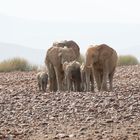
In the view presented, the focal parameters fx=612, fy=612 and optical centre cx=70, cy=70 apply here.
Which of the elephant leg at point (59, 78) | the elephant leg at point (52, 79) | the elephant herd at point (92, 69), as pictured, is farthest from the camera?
the elephant leg at point (52, 79)

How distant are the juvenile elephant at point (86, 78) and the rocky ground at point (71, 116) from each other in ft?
9.61

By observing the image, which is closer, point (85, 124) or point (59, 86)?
point (85, 124)

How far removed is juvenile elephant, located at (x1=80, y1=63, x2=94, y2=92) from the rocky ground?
9.61ft

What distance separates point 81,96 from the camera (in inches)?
Answer: 572

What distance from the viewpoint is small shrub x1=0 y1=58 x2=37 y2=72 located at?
33.8m

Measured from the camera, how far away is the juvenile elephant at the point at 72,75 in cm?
1834

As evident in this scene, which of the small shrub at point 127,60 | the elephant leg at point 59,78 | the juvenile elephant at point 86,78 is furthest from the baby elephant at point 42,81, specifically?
the small shrub at point 127,60

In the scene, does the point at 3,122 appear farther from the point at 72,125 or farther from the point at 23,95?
the point at 23,95

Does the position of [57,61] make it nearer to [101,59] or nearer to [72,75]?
[72,75]

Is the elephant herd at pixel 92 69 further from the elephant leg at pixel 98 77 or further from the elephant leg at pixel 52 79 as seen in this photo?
the elephant leg at pixel 52 79

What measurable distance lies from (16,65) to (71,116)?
2208 cm

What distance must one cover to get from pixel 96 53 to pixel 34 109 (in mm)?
5246

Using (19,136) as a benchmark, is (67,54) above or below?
above

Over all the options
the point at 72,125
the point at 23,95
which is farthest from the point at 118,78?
the point at 72,125
